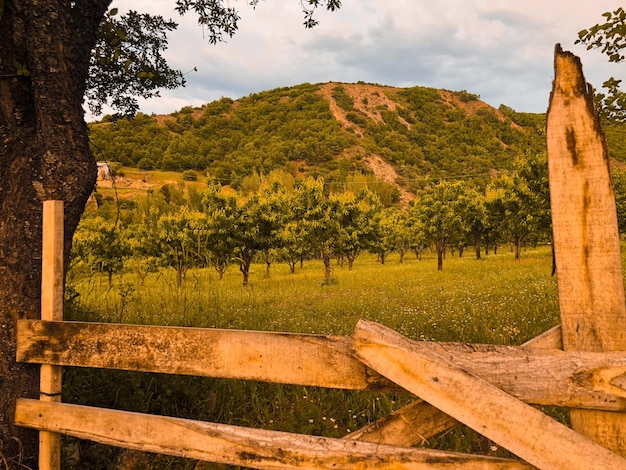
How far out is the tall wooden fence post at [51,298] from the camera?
2.73m

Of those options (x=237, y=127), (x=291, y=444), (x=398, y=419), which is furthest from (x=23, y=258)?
(x=237, y=127)

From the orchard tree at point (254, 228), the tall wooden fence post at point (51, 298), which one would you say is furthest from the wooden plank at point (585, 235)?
the orchard tree at point (254, 228)

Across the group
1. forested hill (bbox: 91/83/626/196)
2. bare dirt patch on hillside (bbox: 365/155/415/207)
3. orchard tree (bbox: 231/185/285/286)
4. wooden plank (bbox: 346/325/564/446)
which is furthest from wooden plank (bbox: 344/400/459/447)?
bare dirt patch on hillside (bbox: 365/155/415/207)

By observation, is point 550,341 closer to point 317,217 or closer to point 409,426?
point 409,426

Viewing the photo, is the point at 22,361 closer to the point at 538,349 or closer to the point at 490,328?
the point at 538,349

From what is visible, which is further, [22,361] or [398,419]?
[22,361]

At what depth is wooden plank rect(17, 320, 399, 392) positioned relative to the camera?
201 cm

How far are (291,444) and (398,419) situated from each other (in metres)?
0.56

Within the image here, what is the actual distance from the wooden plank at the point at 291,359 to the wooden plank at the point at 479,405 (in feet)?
0.38

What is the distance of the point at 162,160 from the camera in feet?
349

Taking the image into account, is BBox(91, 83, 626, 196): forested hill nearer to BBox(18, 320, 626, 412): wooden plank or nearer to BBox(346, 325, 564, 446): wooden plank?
BBox(18, 320, 626, 412): wooden plank

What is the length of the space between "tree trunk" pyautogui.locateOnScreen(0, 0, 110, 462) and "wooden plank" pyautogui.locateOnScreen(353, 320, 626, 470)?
276cm

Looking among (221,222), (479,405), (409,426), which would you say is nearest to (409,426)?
(409,426)

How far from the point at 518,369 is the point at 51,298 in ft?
9.77
